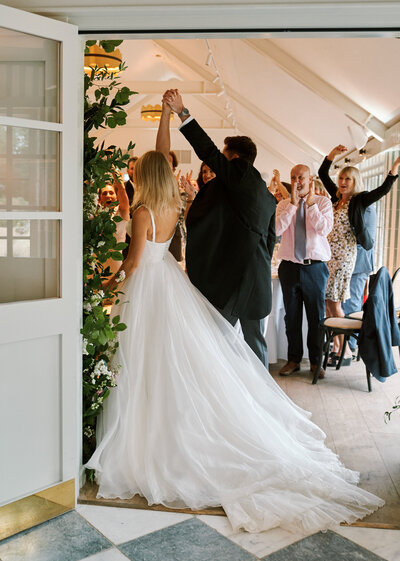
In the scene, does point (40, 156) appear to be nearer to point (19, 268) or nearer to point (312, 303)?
point (19, 268)

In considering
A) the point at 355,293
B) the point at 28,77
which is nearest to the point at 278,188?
the point at 355,293

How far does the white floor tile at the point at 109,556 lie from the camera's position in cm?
258

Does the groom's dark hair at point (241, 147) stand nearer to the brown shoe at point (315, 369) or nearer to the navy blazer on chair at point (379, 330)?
the navy blazer on chair at point (379, 330)

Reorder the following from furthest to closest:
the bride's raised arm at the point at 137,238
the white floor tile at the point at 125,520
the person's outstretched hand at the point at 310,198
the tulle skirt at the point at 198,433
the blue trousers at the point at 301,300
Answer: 1. the person's outstretched hand at the point at 310,198
2. the blue trousers at the point at 301,300
3. the bride's raised arm at the point at 137,238
4. the tulle skirt at the point at 198,433
5. the white floor tile at the point at 125,520

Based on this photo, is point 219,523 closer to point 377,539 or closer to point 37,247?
point 377,539

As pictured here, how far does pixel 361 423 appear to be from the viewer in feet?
14.3

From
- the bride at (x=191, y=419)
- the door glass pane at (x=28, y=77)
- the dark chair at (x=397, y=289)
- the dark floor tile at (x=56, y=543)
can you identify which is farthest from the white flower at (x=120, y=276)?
the dark chair at (x=397, y=289)

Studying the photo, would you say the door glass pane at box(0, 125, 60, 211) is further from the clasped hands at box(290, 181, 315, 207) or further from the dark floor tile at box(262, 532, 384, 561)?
the clasped hands at box(290, 181, 315, 207)

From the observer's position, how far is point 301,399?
15.9 ft

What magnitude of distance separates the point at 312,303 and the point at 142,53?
23.4ft

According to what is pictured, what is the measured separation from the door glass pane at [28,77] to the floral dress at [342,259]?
11.9 feet

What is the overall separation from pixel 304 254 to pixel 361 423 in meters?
1.60

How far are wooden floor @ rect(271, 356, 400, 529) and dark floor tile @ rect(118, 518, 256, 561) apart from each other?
0.66 metres

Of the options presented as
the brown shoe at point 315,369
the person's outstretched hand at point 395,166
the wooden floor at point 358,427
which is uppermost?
the person's outstretched hand at point 395,166
